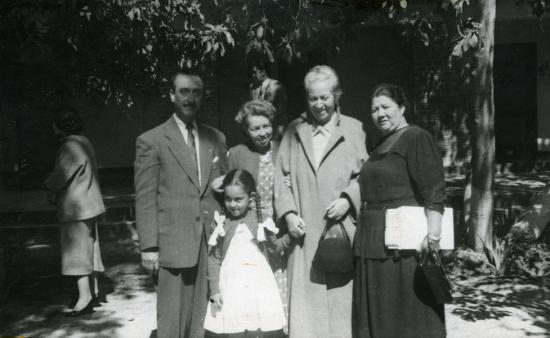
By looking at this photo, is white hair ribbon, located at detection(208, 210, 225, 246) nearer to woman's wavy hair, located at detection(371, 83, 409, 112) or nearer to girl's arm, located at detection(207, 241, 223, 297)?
girl's arm, located at detection(207, 241, 223, 297)

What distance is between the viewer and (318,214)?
3637 mm

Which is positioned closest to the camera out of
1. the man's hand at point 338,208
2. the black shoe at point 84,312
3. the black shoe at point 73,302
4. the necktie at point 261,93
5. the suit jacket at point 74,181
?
the man's hand at point 338,208

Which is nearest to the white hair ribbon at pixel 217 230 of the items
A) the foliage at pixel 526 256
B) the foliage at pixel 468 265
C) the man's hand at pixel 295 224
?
the man's hand at pixel 295 224

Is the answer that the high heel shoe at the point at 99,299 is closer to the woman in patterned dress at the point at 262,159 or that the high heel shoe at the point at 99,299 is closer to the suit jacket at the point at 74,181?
the suit jacket at the point at 74,181

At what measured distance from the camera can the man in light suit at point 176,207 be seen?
12.0 feet

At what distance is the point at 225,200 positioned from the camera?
3754mm

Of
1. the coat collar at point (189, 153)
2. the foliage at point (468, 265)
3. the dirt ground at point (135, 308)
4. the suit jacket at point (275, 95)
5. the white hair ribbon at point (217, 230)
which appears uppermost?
the suit jacket at point (275, 95)

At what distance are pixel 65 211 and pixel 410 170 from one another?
3.33m

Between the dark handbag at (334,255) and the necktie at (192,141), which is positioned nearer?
the dark handbag at (334,255)

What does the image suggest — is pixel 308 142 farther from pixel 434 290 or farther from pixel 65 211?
pixel 65 211

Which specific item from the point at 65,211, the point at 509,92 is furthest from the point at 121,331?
the point at 509,92

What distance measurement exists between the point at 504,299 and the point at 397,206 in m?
2.78

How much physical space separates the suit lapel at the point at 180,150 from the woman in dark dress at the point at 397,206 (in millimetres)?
1068

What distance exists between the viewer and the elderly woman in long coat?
3617mm
